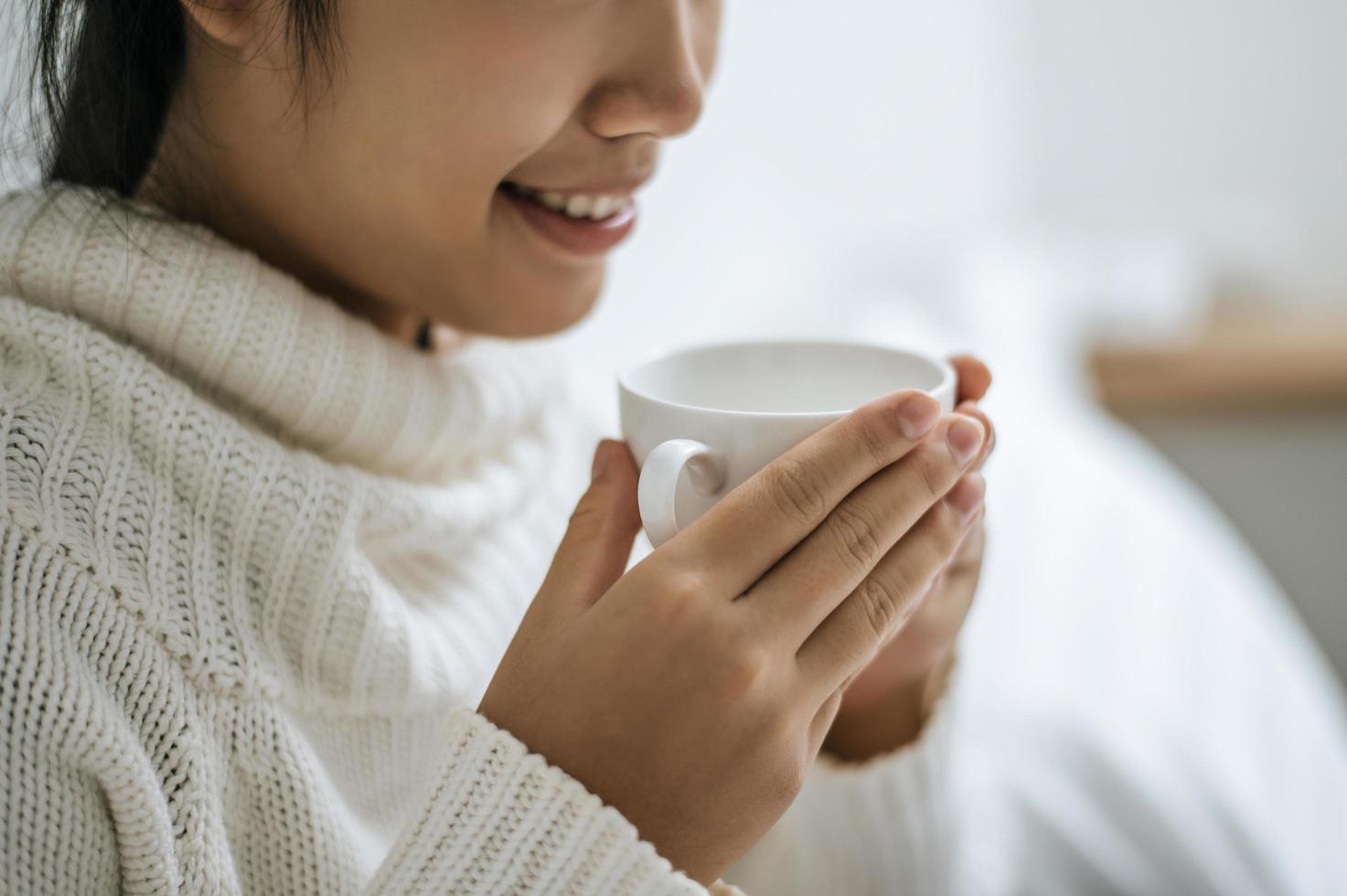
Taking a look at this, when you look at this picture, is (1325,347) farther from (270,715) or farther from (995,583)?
(270,715)

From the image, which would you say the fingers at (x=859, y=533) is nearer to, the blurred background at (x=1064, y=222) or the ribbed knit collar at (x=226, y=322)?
the ribbed knit collar at (x=226, y=322)

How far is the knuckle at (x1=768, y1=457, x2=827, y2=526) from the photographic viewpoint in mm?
487

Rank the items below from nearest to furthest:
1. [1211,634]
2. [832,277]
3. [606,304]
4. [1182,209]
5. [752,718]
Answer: [752,718], [1211,634], [606,304], [832,277], [1182,209]

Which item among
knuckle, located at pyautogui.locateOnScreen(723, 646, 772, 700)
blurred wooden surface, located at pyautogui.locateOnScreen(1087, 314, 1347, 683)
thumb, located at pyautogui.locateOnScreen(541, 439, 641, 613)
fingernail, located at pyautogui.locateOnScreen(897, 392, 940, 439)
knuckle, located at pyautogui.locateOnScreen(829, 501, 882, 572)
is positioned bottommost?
blurred wooden surface, located at pyautogui.locateOnScreen(1087, 314, 1347, 683)

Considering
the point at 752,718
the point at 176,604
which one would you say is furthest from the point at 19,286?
the point at 752,718

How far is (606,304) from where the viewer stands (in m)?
1.38

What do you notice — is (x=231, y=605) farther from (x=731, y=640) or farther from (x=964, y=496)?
(x=964, y=496)

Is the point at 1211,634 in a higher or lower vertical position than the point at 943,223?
lower

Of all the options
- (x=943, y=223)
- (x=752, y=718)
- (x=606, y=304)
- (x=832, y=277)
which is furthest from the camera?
(x=943, y=223)

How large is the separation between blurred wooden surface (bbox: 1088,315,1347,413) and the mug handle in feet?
6.06

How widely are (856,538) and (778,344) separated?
7.2 inches

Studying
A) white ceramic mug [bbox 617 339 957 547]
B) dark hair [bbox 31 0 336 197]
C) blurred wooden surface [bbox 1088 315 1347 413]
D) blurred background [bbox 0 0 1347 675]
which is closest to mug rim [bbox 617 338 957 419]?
white ceramic mug [bbox 617 339 957 547]

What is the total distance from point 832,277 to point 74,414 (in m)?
1.54

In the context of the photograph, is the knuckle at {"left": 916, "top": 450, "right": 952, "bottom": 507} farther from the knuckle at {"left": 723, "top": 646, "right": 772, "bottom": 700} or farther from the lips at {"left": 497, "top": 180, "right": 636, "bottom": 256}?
the lips at {"left": 497, "top": 180, "right": 636, "bottom": 256}
